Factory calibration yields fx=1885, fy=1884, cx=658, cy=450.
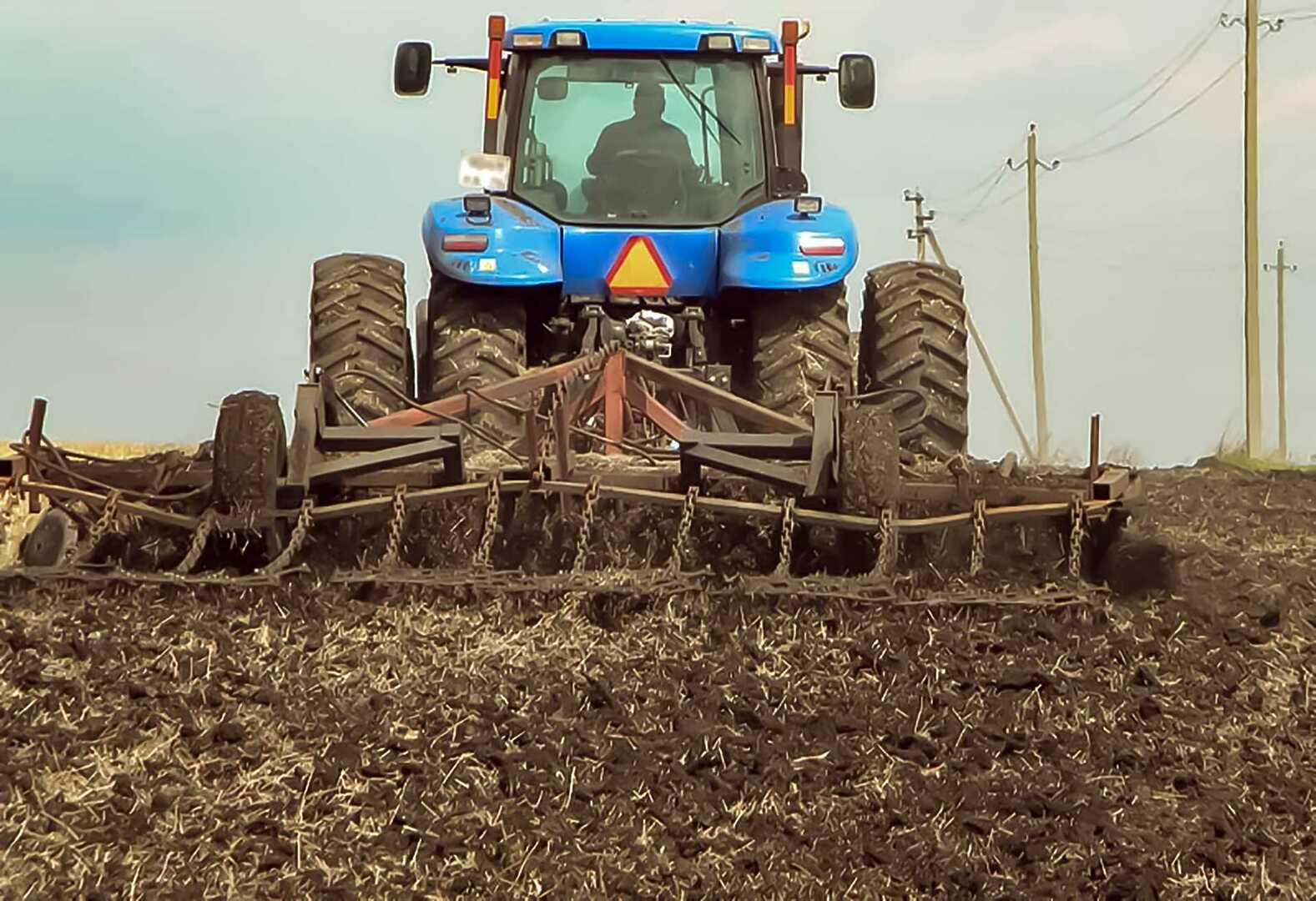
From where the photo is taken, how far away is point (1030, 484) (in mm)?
6051

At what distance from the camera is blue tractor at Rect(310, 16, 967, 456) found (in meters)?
→ 7.08

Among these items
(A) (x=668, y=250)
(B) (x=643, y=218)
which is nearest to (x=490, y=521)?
(A) (x=668, y=250)

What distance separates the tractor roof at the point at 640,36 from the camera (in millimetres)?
7781

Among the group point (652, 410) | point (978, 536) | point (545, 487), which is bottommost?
point (978, 536)

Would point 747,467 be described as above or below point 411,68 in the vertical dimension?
below

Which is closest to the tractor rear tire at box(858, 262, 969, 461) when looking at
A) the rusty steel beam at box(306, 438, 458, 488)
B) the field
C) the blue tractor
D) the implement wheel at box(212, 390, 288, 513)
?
the blue tractor

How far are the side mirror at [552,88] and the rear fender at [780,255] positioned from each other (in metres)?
1.15

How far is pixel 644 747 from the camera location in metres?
4.40

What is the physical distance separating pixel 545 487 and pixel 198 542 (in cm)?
101

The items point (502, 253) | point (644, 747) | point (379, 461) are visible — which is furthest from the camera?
point (502, 253)

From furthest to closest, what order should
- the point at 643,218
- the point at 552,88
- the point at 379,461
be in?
1. the point at 552,88
2. the point at 643,218
3. the point at 379,461

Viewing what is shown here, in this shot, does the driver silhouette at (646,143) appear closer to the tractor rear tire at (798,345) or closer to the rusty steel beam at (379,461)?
the tractor rear tire at (798,345)

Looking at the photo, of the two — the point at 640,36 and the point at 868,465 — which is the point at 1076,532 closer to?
the point at 868,465

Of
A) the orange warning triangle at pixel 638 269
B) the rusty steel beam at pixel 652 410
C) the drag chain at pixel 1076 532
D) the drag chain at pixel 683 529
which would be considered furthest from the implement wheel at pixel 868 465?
the orange warning triangle at pixel 638 269
